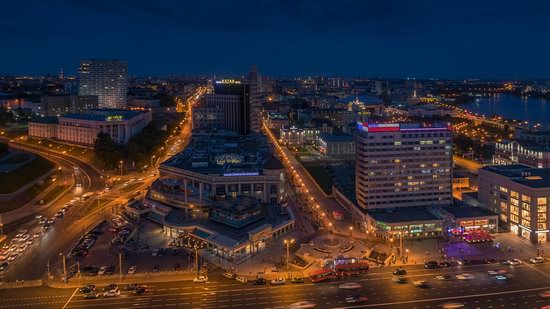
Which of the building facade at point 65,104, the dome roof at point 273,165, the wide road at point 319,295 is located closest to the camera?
the wide road at point 319,295

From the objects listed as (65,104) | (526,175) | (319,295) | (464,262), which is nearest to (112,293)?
(319,295)

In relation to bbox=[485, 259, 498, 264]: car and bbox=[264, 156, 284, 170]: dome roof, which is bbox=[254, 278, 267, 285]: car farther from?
bbox=[264, 156, 284, 170]: dome roof

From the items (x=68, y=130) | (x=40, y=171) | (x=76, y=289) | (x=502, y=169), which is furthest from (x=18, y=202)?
(x=502, y=169)

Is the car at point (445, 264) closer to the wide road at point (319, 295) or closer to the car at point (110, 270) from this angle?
the wide road at point (319, 295)

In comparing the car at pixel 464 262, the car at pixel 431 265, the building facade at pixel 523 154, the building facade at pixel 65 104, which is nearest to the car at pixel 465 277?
the car at pixel 431 265

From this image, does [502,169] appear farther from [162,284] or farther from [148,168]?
[148,168]

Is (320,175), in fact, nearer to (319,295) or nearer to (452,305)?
(319,295)
